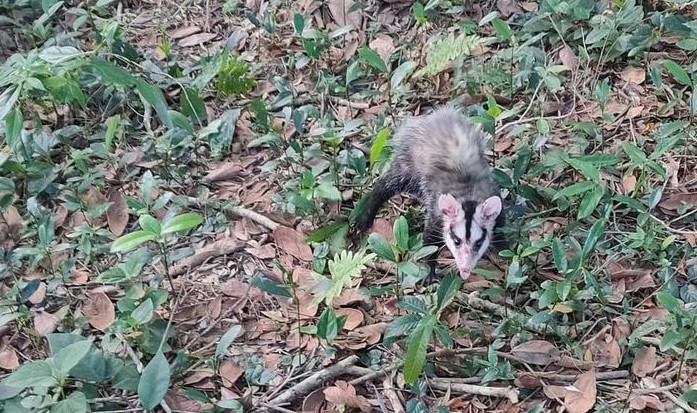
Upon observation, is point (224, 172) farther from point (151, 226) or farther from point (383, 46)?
point (383, 46)

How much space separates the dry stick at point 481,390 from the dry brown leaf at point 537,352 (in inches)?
5.3

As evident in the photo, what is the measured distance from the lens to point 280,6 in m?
4.55

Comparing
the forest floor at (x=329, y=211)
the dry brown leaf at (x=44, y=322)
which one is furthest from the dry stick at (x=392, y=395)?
the dry brown leaf at (x=44, y=322)

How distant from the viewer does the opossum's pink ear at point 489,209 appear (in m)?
A: 3.10

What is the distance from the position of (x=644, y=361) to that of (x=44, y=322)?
211cm

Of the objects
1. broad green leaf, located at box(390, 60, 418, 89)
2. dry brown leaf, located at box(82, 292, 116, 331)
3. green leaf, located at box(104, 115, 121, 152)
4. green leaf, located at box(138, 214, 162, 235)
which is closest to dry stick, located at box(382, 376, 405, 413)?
green leaf, located at box(138, 214, 162, 235)

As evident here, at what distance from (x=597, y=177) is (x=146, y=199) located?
1.69 m

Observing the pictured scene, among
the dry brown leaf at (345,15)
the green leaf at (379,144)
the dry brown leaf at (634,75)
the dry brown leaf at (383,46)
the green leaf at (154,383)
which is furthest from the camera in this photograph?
the dry brown leaf at (345,15)

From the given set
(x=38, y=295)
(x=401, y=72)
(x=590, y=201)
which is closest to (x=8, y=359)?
(x=38, y=295)

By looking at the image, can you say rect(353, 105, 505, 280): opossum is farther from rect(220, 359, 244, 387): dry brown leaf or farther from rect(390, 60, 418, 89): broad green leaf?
rect(220, 359, 244, 387): dry brown leaf

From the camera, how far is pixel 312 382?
277cm

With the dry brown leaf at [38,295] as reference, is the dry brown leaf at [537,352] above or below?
below

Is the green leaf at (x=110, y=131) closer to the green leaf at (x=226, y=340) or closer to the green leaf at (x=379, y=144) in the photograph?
the green leaf at (x=379, y=144)

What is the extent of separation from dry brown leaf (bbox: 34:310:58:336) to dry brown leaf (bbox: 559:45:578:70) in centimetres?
261
